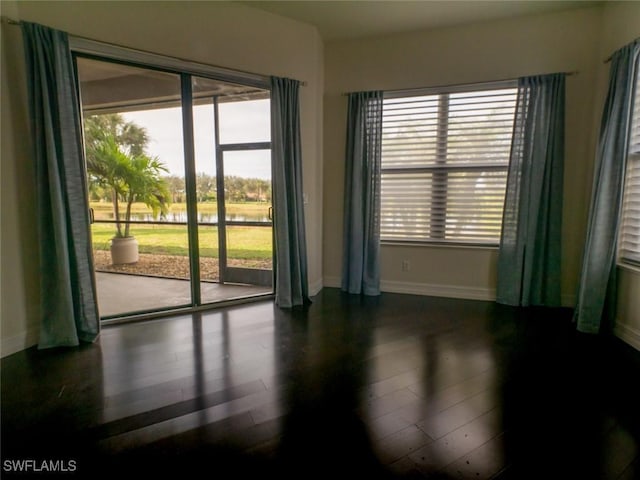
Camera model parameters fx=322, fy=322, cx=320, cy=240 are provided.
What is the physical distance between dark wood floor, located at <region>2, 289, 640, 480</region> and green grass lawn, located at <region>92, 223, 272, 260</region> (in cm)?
86

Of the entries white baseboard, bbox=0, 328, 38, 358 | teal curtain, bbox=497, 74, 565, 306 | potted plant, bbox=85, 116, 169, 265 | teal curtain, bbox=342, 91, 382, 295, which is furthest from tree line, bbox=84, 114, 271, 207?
teal curtain, bbox=497, 74, 565, 306

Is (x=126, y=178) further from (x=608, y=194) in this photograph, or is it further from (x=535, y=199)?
(x=608, y=194)

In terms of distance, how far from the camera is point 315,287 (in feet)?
12.8

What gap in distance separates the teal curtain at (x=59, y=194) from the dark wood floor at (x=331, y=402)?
25 centimetres

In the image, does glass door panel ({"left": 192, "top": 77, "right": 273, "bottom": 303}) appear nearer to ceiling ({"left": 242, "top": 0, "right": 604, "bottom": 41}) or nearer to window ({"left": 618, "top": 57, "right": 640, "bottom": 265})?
ceiling ({"left": 242, "top": 0, "right": 604, "bottom": 41})

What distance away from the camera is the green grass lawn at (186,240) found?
124 inches

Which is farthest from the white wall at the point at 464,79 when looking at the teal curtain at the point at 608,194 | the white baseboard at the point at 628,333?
the white baseboard at the point at 628,333

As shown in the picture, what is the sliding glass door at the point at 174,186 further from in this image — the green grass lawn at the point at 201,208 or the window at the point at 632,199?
the window at the point at 632,199

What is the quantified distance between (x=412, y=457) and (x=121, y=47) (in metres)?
3.41

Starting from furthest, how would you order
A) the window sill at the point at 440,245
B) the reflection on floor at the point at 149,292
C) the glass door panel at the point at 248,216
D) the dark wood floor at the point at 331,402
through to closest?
the window sill at the point at 440,245, the glass door panel at the point at 248,216, the reflection on floor at the point at 149,292, the dark wood floor at the point at 331,402

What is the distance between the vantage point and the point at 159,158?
3143 mm

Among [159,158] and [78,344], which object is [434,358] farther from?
[159,158]

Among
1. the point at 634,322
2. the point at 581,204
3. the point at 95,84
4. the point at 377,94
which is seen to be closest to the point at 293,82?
the point at 377,94

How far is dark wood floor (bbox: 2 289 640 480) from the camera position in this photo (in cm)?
142
